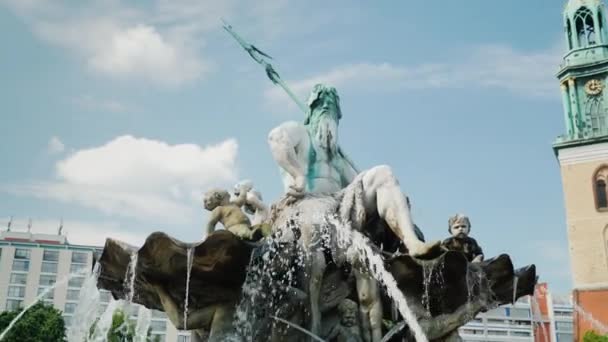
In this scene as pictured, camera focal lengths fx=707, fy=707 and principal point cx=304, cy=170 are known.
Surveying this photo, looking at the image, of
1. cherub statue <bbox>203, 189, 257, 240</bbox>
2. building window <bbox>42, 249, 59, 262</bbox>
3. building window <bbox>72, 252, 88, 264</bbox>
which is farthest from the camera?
building window <bbox>72, 252, 88, 264</bbox>

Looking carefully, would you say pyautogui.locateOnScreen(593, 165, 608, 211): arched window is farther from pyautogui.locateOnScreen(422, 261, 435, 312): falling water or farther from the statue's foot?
the statue's foot

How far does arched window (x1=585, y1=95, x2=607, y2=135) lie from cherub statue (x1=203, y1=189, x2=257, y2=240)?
62.0 m

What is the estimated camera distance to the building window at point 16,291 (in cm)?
9031

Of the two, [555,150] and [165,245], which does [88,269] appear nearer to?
[165,245]

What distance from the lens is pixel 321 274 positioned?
685 centimetres

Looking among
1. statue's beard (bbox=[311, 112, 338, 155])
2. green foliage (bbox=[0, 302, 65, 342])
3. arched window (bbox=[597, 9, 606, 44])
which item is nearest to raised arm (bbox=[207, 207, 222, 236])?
statue's beard (bbox=[311, 112, 338, 155])

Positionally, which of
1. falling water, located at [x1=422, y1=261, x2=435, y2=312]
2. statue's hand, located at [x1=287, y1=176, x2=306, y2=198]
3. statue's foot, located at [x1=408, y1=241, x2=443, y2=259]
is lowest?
falling water, located at [x1=422, y1=261, x2=435, y2=312]

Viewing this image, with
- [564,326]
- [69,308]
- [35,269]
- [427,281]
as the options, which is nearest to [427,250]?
[427,281]

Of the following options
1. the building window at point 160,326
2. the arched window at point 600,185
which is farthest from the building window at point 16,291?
the arched window at point 600,185

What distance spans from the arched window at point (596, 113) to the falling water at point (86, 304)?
203 ft

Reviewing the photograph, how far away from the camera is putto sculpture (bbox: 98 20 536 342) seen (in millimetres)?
6512

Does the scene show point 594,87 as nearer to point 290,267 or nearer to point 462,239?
point 462,239

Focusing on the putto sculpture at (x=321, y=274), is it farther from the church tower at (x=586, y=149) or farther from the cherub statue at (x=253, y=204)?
the church tower at (x=586, y=149)

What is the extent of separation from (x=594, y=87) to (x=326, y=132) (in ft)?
204
